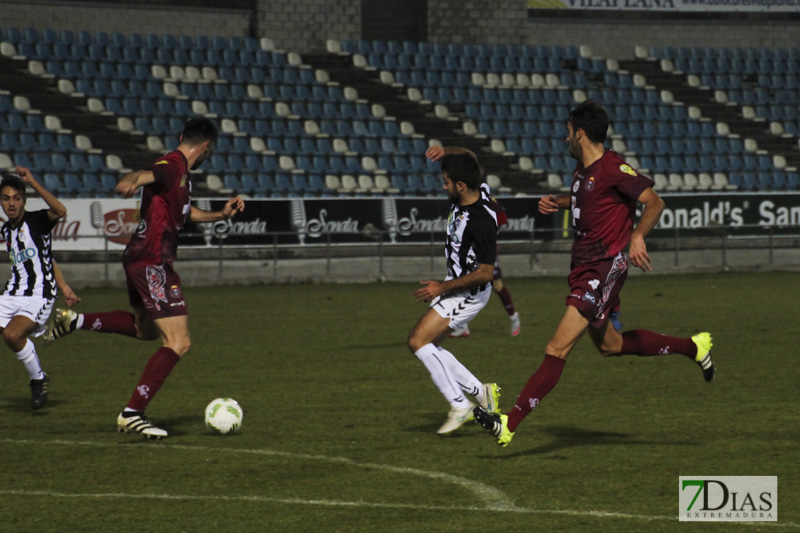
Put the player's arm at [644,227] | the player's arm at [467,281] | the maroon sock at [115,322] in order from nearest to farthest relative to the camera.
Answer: the player's arm at [644,227] < the player's arm at [467,281] < the maroon sock at [115,322]

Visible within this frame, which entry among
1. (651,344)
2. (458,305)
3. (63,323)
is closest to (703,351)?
(651,344)

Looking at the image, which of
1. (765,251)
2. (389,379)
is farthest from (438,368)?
(765,251)

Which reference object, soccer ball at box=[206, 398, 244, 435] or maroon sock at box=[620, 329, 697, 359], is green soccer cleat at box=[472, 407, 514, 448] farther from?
soccer ball at box=[206, 398, 244, 435]

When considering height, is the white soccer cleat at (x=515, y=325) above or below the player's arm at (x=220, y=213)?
below

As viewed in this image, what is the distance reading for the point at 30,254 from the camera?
30.2 ft

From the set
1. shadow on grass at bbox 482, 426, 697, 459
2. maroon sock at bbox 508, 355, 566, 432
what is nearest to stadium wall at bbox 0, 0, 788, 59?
shadow on grass at bbox 482, 426, 697, 459

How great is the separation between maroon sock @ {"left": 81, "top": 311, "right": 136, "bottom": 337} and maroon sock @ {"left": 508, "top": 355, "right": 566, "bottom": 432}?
10.0ft

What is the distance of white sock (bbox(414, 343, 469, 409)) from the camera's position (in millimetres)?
7973

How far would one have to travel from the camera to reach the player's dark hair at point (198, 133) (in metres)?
8.05

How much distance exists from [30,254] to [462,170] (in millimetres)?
3553

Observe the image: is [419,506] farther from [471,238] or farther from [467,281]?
[471,238]

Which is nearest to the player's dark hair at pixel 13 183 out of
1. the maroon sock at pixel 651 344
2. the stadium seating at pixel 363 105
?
the maroon sock at pixel 651 344

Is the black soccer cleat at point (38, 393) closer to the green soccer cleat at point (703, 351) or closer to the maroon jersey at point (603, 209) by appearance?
the maroon jersey at point (603, 209)

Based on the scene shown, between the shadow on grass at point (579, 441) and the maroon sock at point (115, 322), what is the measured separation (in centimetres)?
295
